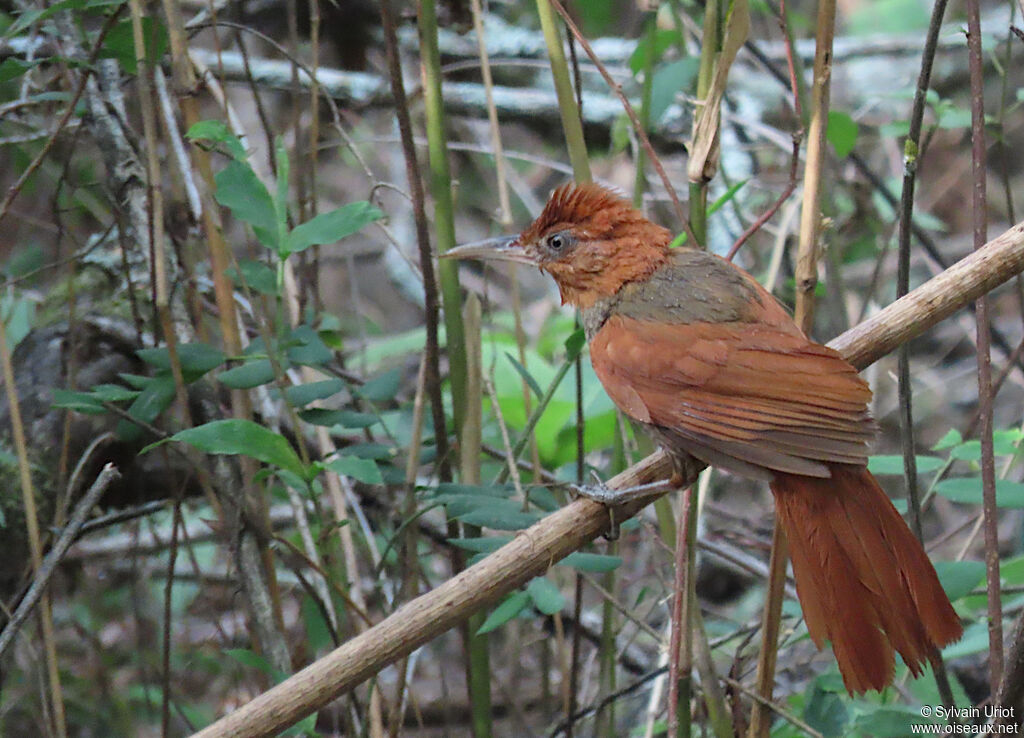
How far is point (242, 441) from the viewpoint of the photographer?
160cm

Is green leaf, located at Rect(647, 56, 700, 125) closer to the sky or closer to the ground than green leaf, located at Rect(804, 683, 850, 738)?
closer to the sky

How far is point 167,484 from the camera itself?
2637 millimetres

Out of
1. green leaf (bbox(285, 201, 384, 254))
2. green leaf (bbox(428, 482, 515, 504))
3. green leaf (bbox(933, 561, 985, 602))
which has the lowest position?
green leaf (bbox(933, 561, 985, 602))

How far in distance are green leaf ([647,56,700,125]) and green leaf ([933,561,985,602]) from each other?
111cm

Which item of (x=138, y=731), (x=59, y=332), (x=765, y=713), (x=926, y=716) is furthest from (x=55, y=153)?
(x=926, y=716)

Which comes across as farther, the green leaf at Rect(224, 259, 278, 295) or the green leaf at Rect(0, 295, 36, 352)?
the green leaf at Rect(0, 295, 36, 352)

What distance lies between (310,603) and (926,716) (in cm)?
145

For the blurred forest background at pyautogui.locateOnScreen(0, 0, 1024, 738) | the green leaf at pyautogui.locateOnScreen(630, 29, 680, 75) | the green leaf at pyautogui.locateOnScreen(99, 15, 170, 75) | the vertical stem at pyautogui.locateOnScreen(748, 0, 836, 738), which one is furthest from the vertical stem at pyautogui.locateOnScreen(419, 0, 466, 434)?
the vertical stem at pyautogui.locateOnScreen(748, 0, 836, 738)

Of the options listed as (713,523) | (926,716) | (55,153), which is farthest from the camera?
(713,523)

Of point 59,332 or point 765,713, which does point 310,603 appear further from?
point 765,713

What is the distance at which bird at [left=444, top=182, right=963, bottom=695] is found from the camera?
66.3 inches

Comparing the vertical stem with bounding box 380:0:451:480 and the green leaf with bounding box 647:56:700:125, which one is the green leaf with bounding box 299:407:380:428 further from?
the green leaf with bounding box 647:56:700:125

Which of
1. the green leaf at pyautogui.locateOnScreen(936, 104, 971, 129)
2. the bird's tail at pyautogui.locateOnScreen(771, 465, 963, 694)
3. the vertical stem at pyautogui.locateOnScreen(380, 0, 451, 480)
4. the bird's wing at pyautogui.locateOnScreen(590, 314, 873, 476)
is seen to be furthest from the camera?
the green leaf at pyautogui.locateOnScreen(936, 104, 971, 129)

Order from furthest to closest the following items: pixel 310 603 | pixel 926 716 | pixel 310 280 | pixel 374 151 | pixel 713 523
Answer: pixel 374 151 < pixel 713 523 < pixel 310 603 < pixel 310 280 < pixel 926 716
